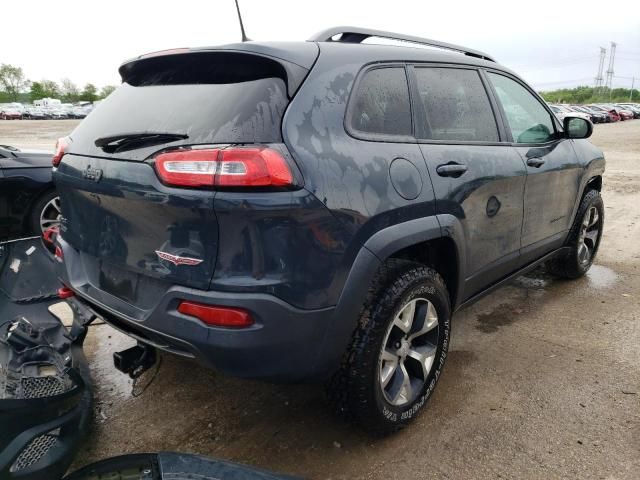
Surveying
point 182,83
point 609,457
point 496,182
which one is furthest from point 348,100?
point 609,457

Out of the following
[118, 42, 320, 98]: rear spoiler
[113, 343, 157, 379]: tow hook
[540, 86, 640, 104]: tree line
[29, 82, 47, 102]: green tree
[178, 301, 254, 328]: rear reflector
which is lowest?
[540, 86, 640, 104]: tree line

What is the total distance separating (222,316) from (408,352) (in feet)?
3.42

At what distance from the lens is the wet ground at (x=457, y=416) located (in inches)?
90.9

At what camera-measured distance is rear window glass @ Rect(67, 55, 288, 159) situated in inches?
75.8

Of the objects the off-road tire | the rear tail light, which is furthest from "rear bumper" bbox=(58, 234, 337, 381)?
the off-road tire

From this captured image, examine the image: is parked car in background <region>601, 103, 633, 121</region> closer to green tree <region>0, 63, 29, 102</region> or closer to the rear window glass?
the rear window glass

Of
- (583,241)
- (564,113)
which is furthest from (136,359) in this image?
(564,113)

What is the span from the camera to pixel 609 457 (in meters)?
2.32

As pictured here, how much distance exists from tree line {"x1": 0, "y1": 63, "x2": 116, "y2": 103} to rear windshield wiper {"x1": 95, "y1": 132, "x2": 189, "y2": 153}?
91.7 meters

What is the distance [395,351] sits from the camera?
2416 millimetres

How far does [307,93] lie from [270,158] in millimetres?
370

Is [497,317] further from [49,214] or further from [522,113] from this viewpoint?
[49,214]

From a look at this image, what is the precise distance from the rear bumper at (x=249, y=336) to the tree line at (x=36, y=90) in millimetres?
92240

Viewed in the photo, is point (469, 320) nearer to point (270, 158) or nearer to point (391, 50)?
point (391, 50)
